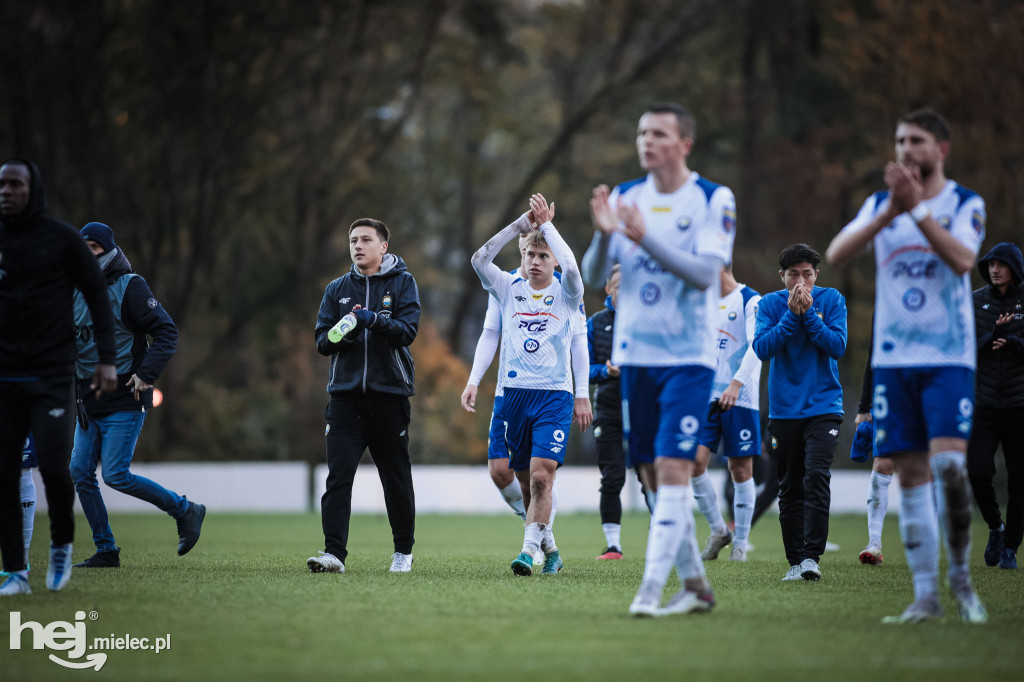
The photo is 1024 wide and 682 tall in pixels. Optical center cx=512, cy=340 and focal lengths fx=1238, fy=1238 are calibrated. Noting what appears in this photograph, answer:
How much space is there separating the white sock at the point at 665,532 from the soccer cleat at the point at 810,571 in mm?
2968

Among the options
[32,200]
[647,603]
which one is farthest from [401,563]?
[32,200]

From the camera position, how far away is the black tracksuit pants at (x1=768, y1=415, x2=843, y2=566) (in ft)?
30.2

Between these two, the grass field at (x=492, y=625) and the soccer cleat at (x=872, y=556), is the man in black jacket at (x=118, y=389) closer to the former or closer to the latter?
the grass field at (x=492, y=625)

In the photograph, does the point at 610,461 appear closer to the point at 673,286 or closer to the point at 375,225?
the point at 375,225

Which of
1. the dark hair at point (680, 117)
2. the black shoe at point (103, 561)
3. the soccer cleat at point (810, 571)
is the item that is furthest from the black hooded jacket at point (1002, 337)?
the black shoe at point (103, 561)

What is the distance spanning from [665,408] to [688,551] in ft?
2.68

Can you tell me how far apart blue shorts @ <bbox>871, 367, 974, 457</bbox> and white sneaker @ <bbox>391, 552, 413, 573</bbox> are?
426 cm

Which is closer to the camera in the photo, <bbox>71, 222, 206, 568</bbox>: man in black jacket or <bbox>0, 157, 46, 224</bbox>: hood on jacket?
<bbox>0, 157, 46, 224</bbox>: hood on jacket

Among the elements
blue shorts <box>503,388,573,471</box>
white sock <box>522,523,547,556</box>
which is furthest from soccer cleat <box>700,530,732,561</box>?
white sock <box>522,523,547,556</box>

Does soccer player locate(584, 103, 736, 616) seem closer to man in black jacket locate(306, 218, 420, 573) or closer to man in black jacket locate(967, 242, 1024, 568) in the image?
man in black jacket locate(306, 218, 420, 573)

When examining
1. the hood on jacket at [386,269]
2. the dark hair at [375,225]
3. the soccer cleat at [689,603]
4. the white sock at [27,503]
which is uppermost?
the dark hair at [375,225]

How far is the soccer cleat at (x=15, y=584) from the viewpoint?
7.50 metres

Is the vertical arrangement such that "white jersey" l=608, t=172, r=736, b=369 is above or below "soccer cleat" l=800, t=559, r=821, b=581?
above

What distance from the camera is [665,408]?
6.58m
